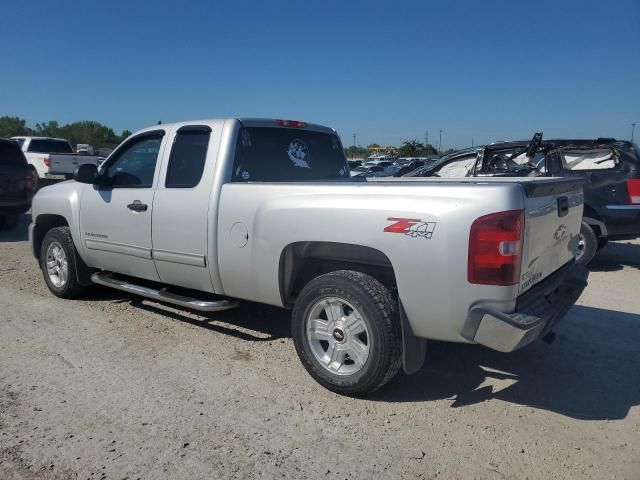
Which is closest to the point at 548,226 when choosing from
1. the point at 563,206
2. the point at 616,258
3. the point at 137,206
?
the point at 563,206

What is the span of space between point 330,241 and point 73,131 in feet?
274

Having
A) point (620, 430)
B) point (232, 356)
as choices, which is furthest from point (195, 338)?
point (620, 430)

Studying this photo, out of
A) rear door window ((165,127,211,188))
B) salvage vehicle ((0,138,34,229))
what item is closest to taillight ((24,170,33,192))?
salvage vehicle ((0,138,34,229))

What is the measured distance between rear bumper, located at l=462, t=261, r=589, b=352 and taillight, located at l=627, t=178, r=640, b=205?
485 centimetres

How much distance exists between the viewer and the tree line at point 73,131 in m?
72.5

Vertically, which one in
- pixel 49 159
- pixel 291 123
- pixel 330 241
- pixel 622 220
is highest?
pixel 291 123

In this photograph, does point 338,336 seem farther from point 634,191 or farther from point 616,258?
point 616,258

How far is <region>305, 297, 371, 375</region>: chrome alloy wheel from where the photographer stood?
3.54 meters

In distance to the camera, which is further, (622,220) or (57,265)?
(622,220)

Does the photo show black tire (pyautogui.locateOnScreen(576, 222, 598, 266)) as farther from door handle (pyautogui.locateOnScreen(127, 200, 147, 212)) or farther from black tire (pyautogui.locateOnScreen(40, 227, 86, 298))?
black tire (pyautogui.locateOnScreen(40, 227, 86, 298))

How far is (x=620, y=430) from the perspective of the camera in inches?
128

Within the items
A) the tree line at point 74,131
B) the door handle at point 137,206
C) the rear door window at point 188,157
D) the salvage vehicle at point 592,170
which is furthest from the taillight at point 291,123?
the tree line at point 74,131

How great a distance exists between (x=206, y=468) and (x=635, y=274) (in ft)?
23.2

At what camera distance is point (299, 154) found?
499 cm
